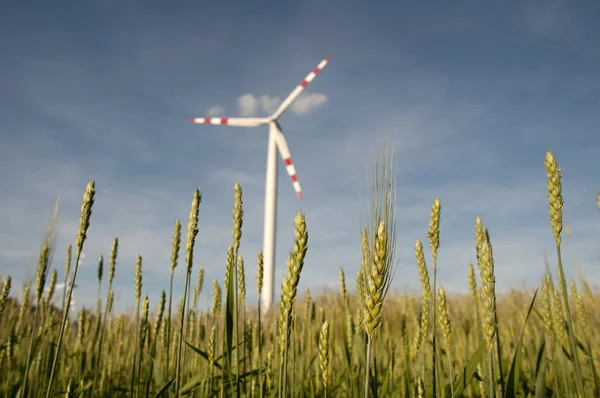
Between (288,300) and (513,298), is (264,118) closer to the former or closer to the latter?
(513,298)

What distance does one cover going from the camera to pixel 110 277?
4.19 meters

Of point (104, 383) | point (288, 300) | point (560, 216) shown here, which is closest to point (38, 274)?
point (288, 300)

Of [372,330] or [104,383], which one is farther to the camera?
[104,383]

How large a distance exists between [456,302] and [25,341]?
1775cm

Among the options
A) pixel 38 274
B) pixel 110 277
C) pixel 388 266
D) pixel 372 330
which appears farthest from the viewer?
pixel 110 277

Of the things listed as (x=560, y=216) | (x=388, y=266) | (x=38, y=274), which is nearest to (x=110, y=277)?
(x=38, y=274)

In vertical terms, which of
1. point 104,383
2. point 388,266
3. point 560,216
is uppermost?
point 560,216

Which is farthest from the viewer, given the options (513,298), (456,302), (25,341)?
(456,302)

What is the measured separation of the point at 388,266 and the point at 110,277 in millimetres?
2994

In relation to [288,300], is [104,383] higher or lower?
lower

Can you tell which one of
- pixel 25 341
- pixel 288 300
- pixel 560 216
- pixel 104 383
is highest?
pixel 560 216

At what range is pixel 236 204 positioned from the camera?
2.64 m

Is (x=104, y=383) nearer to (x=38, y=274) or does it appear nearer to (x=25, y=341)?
(x=25, y=341)

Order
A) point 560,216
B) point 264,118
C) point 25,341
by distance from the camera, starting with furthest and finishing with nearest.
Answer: point 264,118 < point 25,341 < point 560,216
